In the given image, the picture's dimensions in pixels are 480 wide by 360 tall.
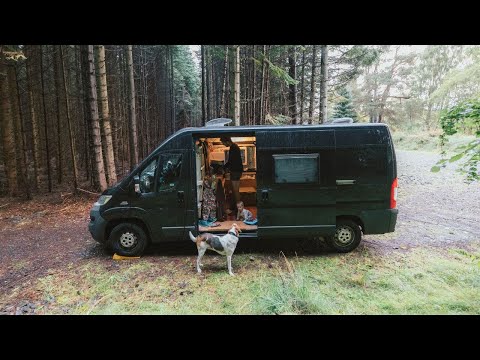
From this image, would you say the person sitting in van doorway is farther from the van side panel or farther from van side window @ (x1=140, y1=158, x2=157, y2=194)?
the van side panel

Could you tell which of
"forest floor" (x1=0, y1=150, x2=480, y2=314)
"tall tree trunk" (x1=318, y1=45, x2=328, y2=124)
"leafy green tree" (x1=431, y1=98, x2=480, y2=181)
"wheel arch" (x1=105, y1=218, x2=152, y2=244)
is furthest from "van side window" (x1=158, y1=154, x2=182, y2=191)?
"tall tree trunk" (x1=318, y1=45, x2=328, y2=124)

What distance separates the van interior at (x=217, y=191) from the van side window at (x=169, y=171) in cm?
55

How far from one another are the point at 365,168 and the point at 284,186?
5.70 feet

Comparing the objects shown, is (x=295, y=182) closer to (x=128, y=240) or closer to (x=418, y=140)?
(x=128, y=240)

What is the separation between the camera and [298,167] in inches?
241

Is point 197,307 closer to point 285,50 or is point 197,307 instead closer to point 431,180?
point 431,180

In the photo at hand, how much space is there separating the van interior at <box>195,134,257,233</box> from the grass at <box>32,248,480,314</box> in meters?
0.99

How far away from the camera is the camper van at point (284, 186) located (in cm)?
612

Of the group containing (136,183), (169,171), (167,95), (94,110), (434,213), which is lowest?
(434,213)

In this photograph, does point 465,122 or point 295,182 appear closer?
point 465,122

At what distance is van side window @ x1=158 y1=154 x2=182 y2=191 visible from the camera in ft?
20.3

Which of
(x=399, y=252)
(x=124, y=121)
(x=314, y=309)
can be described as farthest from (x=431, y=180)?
(x=124, y=121)

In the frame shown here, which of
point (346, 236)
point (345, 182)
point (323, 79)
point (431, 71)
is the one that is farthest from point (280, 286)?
point (431, 71)
